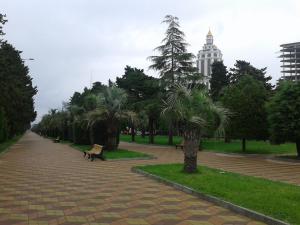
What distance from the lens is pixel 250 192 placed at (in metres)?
10.3

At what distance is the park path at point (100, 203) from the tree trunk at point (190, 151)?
1449mm

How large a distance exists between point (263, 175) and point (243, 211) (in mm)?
6974

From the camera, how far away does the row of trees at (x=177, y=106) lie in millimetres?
14617

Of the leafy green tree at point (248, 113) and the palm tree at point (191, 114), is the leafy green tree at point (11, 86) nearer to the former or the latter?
the leafy green tree at point (248, 113)

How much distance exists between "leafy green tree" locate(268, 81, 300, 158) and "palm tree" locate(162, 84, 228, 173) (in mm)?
7922

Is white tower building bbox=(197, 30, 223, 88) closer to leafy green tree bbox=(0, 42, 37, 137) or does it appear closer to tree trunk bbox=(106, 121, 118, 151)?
leafy green tree bbox=(0, 42, 37, 137)

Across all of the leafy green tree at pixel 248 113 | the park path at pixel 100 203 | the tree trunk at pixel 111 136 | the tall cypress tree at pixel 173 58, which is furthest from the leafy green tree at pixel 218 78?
the park path at pixel 100 203

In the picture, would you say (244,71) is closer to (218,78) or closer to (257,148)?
(218,78)

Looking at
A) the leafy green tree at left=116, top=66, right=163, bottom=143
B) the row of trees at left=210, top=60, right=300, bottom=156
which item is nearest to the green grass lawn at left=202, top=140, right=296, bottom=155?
the row of trees at left=210, top=60, right=300, bottom=156

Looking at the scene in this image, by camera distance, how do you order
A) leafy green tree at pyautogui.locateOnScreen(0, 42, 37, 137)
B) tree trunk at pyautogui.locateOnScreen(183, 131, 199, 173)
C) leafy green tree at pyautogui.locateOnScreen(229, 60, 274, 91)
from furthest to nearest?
leafy green tree at pyautogui.locateOnScreen(229, 60, 274, 91)
leafy green tree at pyautogui.locateOnScreen(0, 42, 37, 137)
tree trunk at pyautogui.locateOnScreen(183, 131, 199, 173)

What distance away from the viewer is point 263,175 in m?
15.2

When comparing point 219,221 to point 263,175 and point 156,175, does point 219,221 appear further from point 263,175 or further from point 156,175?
point 263,175

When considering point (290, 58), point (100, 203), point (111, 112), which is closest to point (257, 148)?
point (111, 112)

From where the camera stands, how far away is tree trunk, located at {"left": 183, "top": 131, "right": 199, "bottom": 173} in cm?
1456
